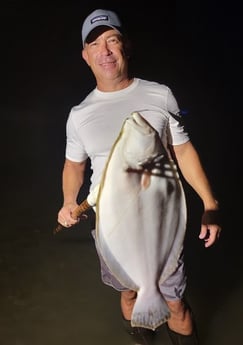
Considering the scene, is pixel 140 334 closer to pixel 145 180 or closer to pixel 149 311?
pixel 149 311

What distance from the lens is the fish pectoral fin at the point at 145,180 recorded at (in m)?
1.32

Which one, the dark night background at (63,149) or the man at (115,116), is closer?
the man at (115,116)

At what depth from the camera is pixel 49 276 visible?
6.22ft

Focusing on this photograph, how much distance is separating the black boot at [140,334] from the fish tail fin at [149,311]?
0.31 meters

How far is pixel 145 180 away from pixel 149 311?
0.37m

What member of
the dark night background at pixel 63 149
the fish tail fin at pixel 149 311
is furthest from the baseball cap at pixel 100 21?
the fish tail fin at pixel 149 311

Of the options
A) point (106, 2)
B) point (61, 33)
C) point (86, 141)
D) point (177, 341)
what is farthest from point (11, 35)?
point (177, 341)

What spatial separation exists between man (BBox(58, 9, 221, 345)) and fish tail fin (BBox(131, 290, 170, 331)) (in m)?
0.06

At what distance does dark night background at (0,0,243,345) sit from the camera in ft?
5.22

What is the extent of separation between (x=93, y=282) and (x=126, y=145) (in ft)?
2.66

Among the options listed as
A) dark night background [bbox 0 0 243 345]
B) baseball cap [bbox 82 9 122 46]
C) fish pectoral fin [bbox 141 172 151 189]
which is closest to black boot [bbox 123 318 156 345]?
dark night background [bbox 0 0 243 345]

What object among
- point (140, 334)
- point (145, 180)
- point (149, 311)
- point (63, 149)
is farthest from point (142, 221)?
point (140, 334)

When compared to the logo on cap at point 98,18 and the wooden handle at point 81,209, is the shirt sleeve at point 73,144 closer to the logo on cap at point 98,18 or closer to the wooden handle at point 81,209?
the wooden handle at point 81,209

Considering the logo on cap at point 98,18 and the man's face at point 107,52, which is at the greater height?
the logo on cap at point 98,18
